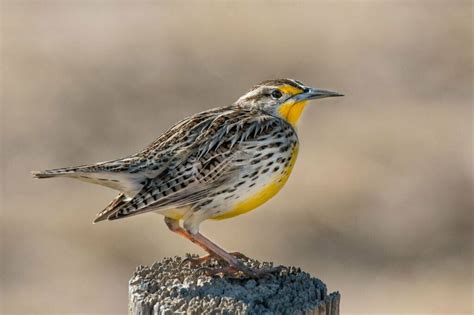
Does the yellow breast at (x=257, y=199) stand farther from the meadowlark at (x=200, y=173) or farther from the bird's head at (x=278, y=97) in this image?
the bird's head at (x=278, y=97)

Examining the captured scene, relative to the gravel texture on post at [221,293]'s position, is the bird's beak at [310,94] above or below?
above

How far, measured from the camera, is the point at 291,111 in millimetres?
5203

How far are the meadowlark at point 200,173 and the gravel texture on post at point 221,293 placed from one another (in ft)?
1.47

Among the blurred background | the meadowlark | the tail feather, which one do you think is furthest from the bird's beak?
the blurred background

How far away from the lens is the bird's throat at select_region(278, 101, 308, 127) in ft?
17.0

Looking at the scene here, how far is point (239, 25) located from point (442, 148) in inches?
159

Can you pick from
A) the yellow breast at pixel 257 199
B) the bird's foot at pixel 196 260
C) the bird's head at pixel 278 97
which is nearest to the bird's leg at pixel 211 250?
the bird's foot at pixel 196 260

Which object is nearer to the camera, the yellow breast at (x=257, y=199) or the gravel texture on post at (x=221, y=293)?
the gravel texture on post at (x=221, y=293)

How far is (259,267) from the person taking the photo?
4.25m

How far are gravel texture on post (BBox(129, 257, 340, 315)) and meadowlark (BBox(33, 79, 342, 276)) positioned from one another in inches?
17.7

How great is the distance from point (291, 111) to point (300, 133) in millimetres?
6127

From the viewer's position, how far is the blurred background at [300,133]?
944cm

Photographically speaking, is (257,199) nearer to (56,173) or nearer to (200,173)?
(200,173)

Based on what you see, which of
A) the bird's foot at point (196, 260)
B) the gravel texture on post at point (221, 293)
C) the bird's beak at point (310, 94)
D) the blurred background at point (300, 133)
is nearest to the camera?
the gravel texture on post at point (221, 293)
